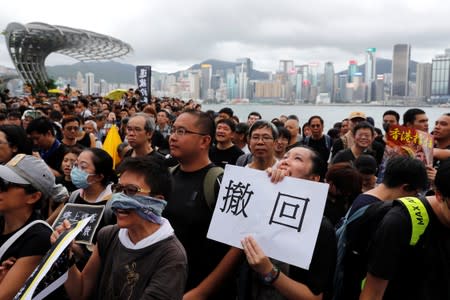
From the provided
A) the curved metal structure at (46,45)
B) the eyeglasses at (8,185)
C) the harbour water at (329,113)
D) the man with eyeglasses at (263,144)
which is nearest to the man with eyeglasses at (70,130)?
the man with eyeglasses at (263,144)

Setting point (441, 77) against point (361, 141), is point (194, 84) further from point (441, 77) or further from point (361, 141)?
point (361, 141)

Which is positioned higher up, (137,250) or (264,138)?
(264,138)

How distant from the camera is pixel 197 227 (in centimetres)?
268

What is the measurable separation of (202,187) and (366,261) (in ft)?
3.60

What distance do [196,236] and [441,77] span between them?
174 ft

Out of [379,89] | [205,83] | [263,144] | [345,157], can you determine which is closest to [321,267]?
[263,144]

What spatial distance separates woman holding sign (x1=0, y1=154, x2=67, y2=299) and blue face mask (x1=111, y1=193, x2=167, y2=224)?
18.0 inches

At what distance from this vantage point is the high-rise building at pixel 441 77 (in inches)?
1807

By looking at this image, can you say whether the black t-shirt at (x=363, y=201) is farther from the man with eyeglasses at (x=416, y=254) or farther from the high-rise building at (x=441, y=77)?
the high-rise building at (x=441, y=77)

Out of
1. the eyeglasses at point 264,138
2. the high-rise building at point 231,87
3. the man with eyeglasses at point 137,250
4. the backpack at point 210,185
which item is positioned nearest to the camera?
the man with eyeglasses at point 137,250

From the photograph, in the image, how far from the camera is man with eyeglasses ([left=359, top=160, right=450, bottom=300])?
2.03 m

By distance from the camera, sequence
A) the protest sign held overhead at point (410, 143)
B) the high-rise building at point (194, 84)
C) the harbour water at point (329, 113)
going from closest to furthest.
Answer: the protest sign held overhead at point (410, 143) → the harbour water at point (329, 113) → the high-rise building at point (194, 84)

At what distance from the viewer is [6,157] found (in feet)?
12.5

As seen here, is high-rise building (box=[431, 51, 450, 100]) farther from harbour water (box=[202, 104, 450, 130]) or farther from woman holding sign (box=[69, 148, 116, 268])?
woman holding sign (box=[69, 148, 116, 268])
